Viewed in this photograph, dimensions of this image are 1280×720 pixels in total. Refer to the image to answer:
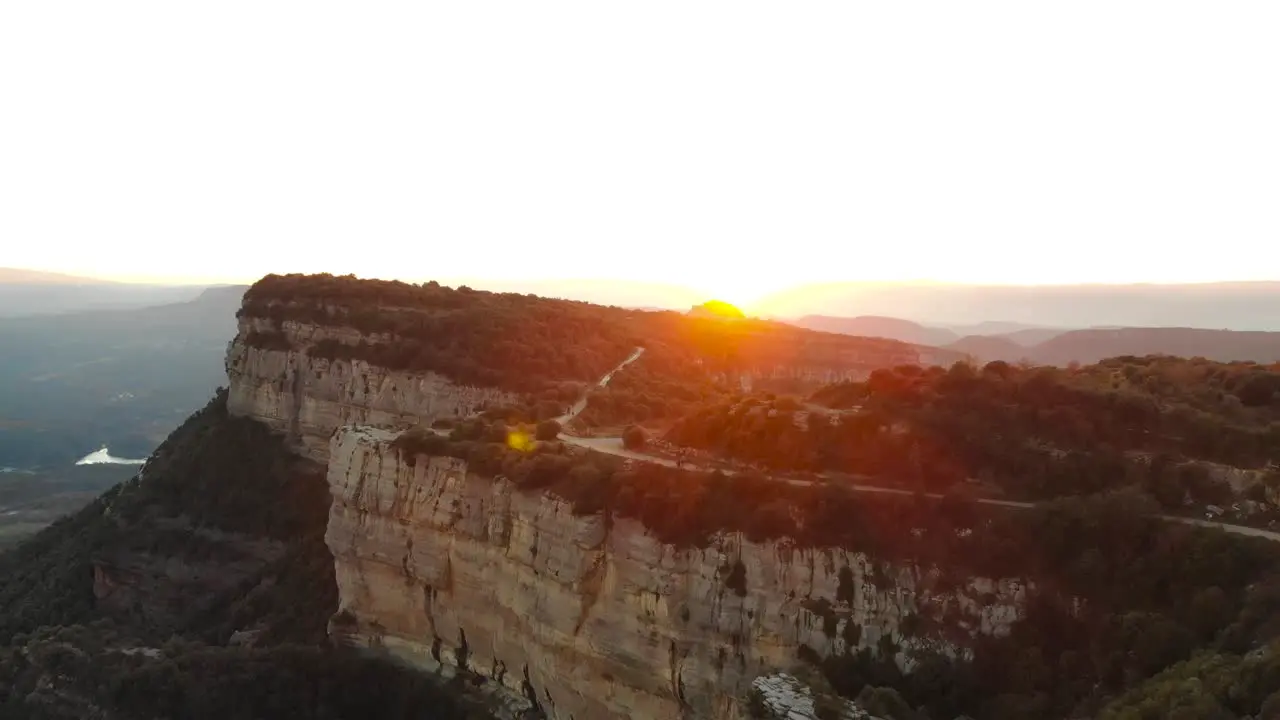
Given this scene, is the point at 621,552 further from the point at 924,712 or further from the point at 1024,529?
the point at 1024,529

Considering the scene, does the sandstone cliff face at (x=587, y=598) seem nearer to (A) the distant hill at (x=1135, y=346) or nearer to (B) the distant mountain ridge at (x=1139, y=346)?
(A) the distant hill at (x=1135, y=346)

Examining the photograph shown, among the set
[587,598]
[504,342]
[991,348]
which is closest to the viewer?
[587,598]

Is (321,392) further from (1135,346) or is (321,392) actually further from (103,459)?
(103,459)

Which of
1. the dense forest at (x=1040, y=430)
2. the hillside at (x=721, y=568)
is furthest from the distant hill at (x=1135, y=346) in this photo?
the hillside at (x=721, y=568)

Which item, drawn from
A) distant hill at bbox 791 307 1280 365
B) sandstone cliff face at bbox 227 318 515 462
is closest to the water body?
sandstone cliff face at bbox 227 318 515 462

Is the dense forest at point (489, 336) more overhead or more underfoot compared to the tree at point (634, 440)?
more overhead

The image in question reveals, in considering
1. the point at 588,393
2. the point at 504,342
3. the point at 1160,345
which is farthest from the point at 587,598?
the point at 1160,345

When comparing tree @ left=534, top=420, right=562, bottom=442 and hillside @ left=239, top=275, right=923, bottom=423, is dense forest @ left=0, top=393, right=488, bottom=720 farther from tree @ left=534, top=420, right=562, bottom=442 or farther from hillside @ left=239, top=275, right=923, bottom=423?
tree @ left=534, top=420, right=562, bottom=442
